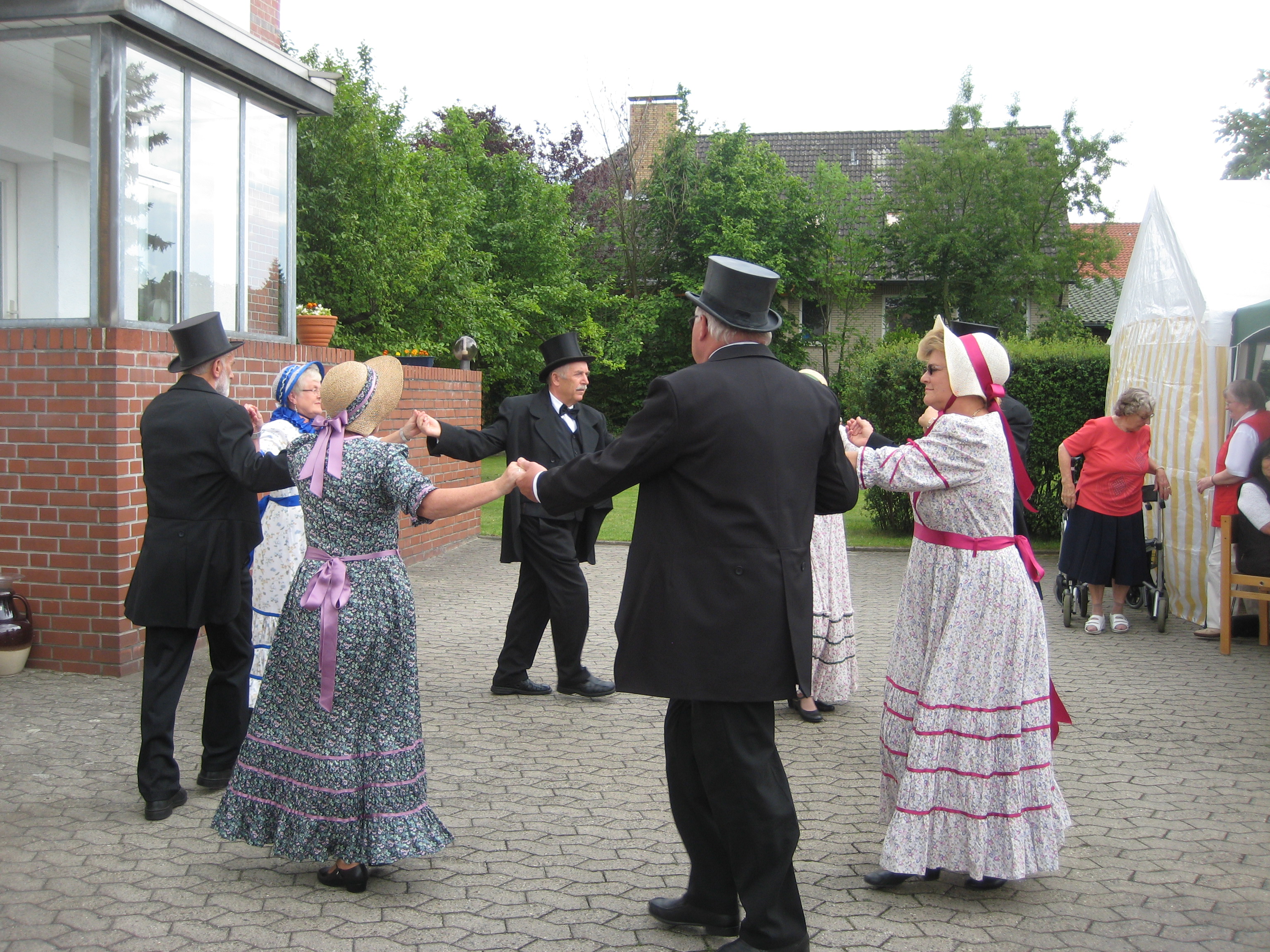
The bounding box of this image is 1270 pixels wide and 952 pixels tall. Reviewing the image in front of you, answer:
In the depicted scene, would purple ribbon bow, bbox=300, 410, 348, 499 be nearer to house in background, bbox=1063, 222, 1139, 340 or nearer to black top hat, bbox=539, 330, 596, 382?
black top hat, bbox=539, 330, 596, 382

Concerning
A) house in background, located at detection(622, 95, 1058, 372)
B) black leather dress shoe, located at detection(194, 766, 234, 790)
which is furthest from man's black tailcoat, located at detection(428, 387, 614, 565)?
house in background, located at detection(622, 95, 1058, 372)

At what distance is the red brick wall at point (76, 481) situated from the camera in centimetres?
691

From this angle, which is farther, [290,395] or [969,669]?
[290,395]

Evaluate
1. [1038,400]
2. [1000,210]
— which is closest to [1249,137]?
[1000,210]

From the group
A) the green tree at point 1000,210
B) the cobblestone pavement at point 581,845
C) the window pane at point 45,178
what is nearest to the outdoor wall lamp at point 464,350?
the window pane at point 45,178

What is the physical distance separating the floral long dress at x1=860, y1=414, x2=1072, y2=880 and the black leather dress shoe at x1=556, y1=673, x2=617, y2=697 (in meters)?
3.05

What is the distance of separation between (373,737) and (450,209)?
19624mm

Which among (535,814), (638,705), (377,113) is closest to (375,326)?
(377,113)

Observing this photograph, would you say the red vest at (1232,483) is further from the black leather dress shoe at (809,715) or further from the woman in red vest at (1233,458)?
the black leather dress shoe at (809,715)

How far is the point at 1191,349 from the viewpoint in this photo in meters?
9.59

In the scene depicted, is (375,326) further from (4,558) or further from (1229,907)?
(1229,907)

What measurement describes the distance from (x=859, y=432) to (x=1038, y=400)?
10.8 m

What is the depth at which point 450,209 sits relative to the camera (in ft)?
72.8

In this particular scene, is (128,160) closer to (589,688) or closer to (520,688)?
(520,688)
